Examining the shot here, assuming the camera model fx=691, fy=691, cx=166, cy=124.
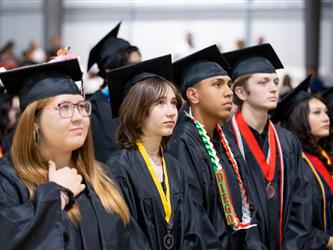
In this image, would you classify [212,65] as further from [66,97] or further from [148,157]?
[66,97]

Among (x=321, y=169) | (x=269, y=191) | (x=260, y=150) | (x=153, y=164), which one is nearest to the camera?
(x=153, y=164)

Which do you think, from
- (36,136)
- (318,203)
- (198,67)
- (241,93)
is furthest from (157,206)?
(318,203)

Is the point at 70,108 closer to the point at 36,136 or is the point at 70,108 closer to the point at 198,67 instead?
the point at 36,136

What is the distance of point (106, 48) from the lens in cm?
605

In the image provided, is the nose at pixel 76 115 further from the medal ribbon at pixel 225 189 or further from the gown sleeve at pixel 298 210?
the gown sleeve at pixel 298 210

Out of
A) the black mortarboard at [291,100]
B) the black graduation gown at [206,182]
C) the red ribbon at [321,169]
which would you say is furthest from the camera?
the black mortarboard at [291,100]

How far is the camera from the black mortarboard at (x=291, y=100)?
5824 mm

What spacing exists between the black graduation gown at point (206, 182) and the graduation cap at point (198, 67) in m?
0.34

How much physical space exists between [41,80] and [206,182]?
1.39 m

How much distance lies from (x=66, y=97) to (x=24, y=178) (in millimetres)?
467

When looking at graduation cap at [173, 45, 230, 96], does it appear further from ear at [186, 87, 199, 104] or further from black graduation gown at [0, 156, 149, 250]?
black graduation gown at [0, 156, 149, 250]

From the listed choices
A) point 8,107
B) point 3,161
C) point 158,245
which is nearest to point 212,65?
point 158,245

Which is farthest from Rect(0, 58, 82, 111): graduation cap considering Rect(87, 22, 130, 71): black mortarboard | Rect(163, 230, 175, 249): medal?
Rect(87, 22, 130, 71): black mortarboard

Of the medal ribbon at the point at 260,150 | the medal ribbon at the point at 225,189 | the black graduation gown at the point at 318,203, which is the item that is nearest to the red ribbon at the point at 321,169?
the black graduation gown at the point at 318,203
